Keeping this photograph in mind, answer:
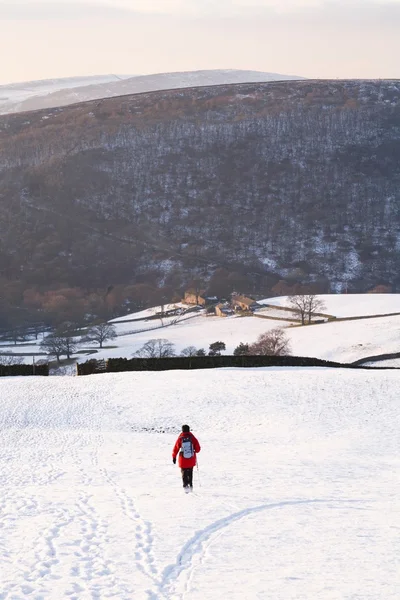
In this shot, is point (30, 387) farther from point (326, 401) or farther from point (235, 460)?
point (235, 460)

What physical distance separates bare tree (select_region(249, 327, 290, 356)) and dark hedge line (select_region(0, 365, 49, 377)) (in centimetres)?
2206

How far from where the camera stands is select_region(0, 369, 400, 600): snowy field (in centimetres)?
1042

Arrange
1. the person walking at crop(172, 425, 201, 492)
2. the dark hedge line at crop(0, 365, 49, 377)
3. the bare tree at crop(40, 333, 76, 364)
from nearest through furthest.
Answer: the person walking at crop(172, 425, 201, 492) < the dark hedge line at crop(0, 365, 49, 377) < the bare tree at crop(40, 333, 76, 364)

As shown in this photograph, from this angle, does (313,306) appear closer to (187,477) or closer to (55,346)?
(55,346)

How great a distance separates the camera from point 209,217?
179 metres

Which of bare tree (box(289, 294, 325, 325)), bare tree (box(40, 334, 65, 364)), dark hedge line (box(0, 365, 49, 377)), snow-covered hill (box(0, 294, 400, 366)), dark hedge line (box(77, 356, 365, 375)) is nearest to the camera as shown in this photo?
dark hedge line (box(0, 365, 49, 377))

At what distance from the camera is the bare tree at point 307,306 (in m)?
83.2

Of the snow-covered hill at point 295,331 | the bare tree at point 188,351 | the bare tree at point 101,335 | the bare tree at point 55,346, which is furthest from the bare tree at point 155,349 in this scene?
the bare tree at point 101,335

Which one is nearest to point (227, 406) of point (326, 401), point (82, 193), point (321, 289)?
point (326, 401)

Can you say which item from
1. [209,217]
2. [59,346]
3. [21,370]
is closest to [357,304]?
Result: [59,346]

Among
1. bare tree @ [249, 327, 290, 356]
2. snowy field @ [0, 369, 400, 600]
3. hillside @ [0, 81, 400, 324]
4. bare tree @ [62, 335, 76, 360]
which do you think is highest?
hillside @ [0, 81, 400, 324]

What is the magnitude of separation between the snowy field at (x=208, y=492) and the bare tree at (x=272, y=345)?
25.8 metres

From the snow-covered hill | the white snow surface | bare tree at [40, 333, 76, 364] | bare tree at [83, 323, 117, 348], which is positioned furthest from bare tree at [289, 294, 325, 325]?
bare tree at [40, 333, 76, 364]

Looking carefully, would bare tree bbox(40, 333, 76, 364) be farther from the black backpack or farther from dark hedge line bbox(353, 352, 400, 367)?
the black backpack
